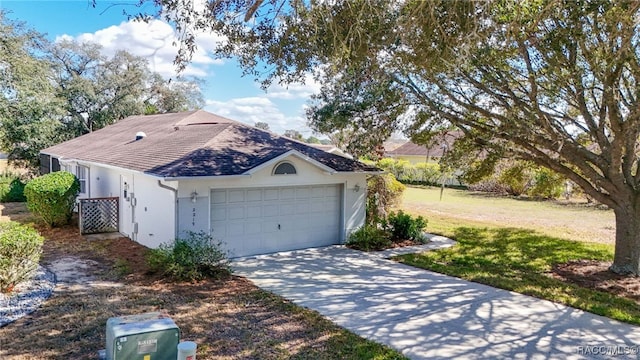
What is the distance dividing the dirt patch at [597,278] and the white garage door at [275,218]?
6.38 meters

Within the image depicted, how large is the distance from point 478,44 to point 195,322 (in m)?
7.01

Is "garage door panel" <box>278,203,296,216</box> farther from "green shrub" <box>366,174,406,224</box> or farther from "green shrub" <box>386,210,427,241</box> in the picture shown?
"green shrub" <box>386,210,427,241</box>

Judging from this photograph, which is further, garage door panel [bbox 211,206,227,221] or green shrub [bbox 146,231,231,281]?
garage door panel [bbox 211,206,227,221]

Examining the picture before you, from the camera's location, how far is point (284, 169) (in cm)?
1251

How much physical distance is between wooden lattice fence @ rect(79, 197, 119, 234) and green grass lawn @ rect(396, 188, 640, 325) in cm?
943

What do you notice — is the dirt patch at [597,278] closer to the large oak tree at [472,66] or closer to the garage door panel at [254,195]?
the large oak tree at [472,66]

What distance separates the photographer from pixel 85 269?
10.2 meters

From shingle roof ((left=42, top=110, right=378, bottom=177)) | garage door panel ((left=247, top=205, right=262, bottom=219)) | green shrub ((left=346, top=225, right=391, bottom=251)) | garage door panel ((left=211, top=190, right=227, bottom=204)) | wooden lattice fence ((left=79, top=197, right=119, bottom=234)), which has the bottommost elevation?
green shrub ((left=346, top=225, right=391, bottom=251))

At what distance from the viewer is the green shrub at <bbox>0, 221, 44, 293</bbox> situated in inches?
315

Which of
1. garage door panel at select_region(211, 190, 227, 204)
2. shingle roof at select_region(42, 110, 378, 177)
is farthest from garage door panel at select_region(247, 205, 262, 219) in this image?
shingle roof at select_region(42, 110, 378, 177)

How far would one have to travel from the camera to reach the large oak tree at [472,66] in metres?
7.67

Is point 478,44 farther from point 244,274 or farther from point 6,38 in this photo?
point 6,38

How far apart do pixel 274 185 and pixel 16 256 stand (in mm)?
6139

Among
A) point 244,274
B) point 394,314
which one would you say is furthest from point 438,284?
point 244,274
